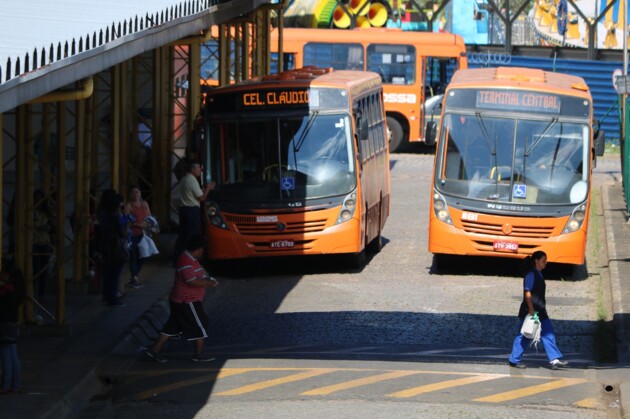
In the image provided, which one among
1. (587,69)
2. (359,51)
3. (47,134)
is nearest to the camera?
(47,134)

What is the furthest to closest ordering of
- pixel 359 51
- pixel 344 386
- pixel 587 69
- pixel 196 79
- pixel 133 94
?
pixel 587 69 < pixel 359 51 < pixel 196 79 < pixel 133 94 < pixel 344 386

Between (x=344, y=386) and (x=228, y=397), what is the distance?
1148 mm

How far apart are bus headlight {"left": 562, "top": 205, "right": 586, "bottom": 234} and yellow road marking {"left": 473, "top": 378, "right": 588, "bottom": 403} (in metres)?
6.37

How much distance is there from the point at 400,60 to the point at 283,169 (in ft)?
64.8

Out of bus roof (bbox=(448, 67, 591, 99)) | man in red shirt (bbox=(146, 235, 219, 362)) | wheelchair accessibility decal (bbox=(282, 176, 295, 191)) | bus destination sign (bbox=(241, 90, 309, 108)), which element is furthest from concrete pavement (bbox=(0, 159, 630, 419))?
bus destination sign (bbox=(241, 90, 309, 108))

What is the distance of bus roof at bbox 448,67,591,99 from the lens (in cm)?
1984

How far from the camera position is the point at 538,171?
19406 millimetres

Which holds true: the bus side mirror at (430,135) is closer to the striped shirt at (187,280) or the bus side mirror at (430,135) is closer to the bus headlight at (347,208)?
the bus headlight at (347,208)

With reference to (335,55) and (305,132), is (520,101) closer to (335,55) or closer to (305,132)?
(305,132)

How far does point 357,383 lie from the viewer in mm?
12766

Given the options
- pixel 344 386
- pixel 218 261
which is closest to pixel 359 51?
pixel 218 261

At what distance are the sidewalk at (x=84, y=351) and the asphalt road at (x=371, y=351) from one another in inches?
11.1

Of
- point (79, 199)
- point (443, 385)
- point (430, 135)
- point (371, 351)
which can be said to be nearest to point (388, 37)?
point (430, 135)

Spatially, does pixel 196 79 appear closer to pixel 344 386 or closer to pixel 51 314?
pixel 51 314
